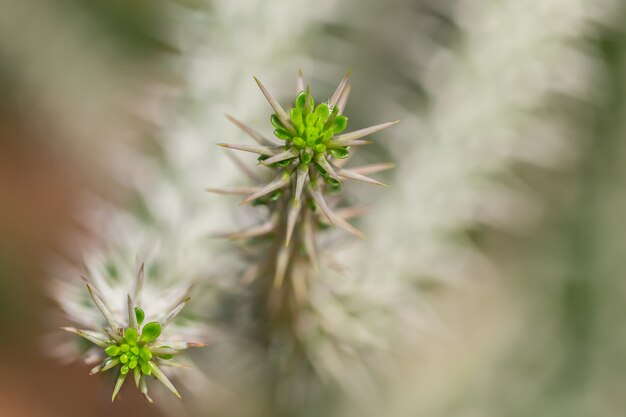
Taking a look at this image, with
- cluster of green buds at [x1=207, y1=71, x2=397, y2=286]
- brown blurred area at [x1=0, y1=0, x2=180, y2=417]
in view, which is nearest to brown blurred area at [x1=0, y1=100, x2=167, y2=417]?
brown blurred area at [x1=0, y1=0, x2=180, y2=417]

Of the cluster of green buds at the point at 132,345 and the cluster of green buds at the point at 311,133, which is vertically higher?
the cluster of green buds at the point at 311,133

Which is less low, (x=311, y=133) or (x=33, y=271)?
(x=33, y=271)

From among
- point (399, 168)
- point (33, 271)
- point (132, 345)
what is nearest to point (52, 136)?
point (33, 271)

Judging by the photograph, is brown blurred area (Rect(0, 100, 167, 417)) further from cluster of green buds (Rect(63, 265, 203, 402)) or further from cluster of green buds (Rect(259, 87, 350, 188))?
cluster of green buds (Rect(259, 87, 350, 188))

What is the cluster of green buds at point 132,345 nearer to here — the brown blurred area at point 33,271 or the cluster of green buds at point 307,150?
the cluster of green buds at point 307,150

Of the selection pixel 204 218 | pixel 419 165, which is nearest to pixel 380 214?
pixel 419 165

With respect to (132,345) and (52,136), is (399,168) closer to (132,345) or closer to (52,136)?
(132,345)

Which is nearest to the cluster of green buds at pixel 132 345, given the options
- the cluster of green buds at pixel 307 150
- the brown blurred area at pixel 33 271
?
the cluster of green buds at pixel 307 150

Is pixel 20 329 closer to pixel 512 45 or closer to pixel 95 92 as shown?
pixel 95 92

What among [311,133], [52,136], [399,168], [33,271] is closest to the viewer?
[311,133]
